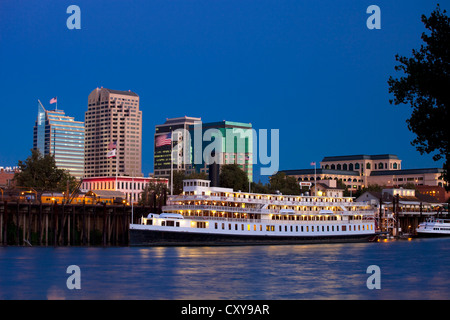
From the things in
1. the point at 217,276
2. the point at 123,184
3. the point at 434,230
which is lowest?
the point at 217,276

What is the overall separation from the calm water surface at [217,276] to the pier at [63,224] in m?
16.4

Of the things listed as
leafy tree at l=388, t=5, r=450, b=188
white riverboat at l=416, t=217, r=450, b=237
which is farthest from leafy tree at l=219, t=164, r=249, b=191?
leafy tree at l=388, t=5, r=450, b=188

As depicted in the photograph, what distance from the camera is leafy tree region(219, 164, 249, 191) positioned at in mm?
128663

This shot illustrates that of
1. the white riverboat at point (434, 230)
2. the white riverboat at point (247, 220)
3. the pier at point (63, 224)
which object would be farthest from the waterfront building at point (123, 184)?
the white riverboat at point (247, 220)

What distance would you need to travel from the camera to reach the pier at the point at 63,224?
8150 cm

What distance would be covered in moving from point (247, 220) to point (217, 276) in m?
44.1

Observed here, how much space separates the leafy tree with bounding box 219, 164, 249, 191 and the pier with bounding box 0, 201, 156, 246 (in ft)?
112

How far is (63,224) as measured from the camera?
3307 inches

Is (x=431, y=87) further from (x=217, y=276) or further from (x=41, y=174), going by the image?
(x=41, y=174)

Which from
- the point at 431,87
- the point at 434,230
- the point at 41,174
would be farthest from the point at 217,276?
the point at 434,230

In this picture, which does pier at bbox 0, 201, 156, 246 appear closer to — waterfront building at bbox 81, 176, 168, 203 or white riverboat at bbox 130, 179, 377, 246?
white riverboat at bbox 130, 179, 377, 246
